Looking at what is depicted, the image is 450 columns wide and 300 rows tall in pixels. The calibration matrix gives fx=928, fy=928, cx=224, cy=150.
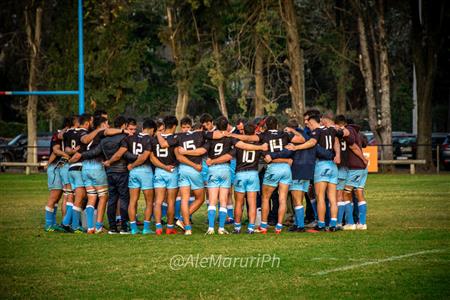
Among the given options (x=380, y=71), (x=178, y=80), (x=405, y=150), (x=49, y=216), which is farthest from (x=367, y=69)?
(x=49, y=216)

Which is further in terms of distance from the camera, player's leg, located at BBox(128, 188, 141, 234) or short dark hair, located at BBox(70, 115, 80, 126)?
short dark hair, located at BBox(70, 115, 80, 126)

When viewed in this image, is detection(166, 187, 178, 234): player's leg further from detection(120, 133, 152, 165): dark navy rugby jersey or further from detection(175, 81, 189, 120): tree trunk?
detection(175, 81, 189, 120): tree trunk

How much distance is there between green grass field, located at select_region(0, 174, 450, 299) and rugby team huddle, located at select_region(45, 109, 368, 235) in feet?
2.10

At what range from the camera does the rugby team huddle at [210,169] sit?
16781mm

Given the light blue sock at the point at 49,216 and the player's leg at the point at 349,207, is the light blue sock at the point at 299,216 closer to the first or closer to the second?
the player's leg at the point at 349,207

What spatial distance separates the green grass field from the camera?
1107cm

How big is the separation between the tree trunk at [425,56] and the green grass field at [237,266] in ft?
75.0

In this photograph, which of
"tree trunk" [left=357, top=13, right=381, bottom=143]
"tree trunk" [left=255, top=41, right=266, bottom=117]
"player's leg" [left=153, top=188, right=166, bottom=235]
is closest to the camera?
"player's leg" [left=153, top=188, right=166, bottom=235]

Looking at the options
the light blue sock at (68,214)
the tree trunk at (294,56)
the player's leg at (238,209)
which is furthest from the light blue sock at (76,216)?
the tree trunk at (294,56)

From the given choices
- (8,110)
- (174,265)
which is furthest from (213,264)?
(8,110)

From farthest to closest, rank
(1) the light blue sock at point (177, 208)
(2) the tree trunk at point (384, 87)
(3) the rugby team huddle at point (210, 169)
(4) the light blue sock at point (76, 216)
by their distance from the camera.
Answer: (2) the tree trunk at point (384, 87)
(1) the light blue sock at point (177, 208)
(4) the light blue sock at point (76, 216)
(3) the rugby team huddle at point (210, 169)

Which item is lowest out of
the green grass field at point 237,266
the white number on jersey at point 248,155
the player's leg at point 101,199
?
the green grass field at point 237,266

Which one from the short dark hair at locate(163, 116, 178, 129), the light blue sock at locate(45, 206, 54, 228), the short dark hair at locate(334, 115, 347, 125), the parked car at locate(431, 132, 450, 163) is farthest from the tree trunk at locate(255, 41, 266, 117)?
the short dark hair at locate(163, 116, 178, 129)

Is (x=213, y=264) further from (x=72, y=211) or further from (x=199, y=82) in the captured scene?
(x=199, y=82)
